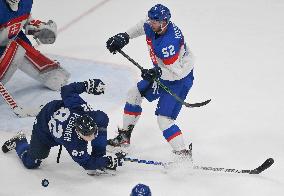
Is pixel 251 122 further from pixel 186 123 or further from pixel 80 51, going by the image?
pixel 80 51

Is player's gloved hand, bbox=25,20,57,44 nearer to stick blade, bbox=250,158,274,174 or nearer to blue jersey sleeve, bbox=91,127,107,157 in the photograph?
blue jersey sleeve, bbox=91,127,107,157

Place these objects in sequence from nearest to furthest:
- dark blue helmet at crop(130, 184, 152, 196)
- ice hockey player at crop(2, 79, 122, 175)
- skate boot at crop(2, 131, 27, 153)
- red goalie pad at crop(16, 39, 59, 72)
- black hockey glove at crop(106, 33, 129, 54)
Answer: dark blue helmet at crop(130, 184, 152, 196) < ice hockey player at crop(2, 79, 122, 175) < black hockey glove at crop(106, 33, 129, 54) < skate boot at crop(2, 131, 27, 153) < red goalie pad at crop(16, 39, 59, 72)

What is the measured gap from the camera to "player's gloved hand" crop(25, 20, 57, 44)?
14.9 feet

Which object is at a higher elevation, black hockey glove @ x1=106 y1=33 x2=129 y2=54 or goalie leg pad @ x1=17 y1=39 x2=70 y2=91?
black hockey glove @ x1=106 y1=33 x2=129 y2=54

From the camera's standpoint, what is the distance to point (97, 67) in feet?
16.9

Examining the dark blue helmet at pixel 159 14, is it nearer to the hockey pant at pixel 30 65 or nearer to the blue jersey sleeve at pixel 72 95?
the blue jersey sleeve at pixel 72 95

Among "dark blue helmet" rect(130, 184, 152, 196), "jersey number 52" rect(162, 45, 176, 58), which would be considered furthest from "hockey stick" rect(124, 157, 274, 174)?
"dark blue helmet" rect(130, 184, 152, 196)

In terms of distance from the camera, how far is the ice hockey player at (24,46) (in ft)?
13.6

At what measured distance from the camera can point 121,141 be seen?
3.86 m

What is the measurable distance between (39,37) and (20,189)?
1.76m

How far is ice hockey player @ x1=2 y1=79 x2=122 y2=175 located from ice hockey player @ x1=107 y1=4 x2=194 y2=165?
1.37 feet

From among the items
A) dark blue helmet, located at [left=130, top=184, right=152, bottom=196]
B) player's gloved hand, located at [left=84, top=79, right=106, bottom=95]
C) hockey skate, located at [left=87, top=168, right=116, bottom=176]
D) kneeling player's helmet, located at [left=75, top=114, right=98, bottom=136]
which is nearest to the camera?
dark blue helmet, located at [left=130, top=184, right=152, bottom=196]

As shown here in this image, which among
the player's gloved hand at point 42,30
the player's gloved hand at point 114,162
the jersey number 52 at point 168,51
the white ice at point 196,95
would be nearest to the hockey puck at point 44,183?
the white ice at point 196,95

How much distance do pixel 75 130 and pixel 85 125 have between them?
0.14 meters
